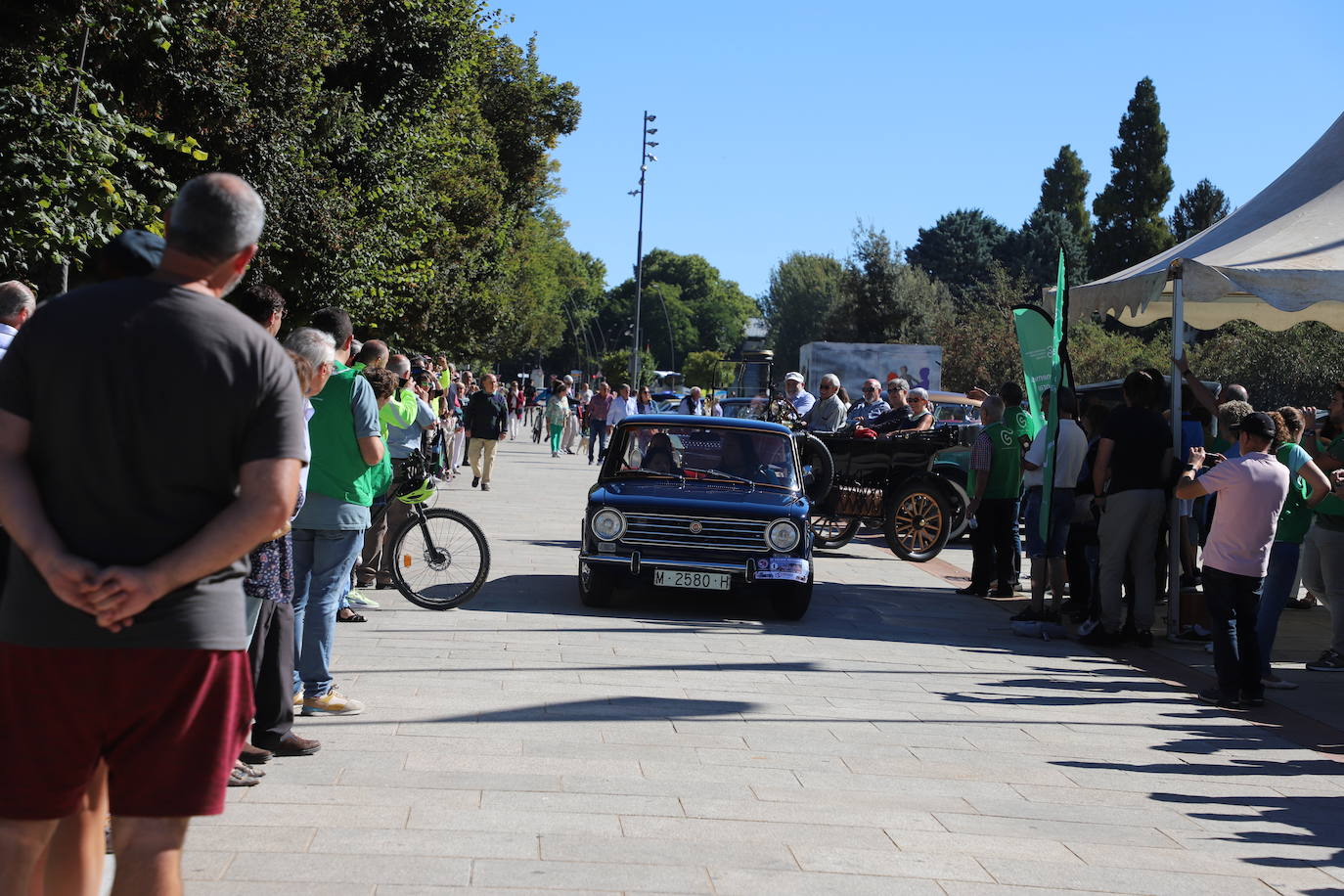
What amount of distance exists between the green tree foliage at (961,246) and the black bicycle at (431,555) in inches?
2722

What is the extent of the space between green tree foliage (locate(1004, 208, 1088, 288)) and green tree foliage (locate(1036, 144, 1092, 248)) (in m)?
11.4

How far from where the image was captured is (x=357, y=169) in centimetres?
2261

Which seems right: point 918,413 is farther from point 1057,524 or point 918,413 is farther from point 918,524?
point 1057,524

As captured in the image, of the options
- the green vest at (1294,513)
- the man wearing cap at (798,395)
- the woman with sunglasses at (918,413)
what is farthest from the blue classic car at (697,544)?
the man wearing cap at (798,395)

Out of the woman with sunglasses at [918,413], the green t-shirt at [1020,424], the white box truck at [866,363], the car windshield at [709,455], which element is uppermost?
the white box truck at [866,363]

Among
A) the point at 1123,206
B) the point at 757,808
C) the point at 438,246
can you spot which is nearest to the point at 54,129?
the point at 757,808

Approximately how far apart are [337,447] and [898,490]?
32.4ft

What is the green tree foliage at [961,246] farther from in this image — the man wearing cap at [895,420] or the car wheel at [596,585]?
the car wheel at [596,585]

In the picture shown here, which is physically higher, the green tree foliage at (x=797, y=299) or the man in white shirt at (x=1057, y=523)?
the green tree foliage at (x=797, y=299)

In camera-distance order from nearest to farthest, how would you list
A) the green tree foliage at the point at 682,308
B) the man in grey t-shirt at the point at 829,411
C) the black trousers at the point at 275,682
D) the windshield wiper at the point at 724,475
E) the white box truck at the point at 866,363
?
the black trousers at the point at 275,682 < the windshield wiper at the point at 724,475 < the man in grey t-shirt at the point at 829,411 < the white box truck at the point at 866,363 < the green tree foliage at the point at 682,308

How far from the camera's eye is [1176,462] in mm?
10203

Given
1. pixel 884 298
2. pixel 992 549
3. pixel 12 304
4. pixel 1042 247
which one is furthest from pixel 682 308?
pixel 12 304

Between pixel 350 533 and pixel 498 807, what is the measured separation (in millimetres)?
1813

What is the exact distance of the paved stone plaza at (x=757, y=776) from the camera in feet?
15.0
